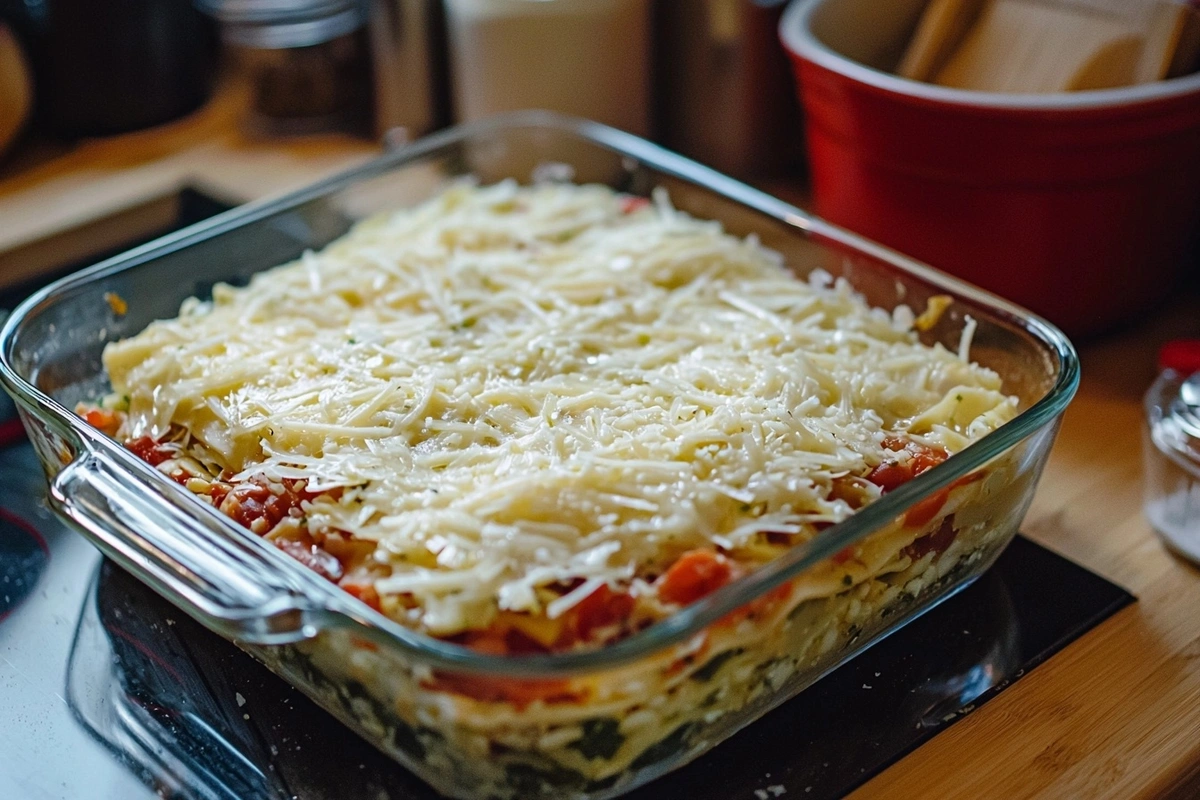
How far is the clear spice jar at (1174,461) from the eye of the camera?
3.96 ft

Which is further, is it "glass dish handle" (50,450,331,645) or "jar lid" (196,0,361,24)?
"jar lid" (196,0,361,24)

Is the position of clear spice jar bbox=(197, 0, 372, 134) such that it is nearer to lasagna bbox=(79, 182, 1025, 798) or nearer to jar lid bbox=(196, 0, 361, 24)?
jar lid bbox=(196, 0, 361, 24)

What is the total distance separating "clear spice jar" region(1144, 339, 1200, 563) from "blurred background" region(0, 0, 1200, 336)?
26cm

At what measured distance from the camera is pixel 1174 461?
1.22 meters

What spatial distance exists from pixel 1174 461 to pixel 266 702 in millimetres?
883

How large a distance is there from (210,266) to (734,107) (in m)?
0.84

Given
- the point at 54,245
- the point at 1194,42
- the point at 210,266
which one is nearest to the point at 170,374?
the point at 210,266

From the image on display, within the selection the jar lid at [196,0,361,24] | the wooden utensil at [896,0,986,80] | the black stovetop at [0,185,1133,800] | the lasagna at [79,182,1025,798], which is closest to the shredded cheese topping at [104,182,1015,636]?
the lasagna at [79,182,1025,798]

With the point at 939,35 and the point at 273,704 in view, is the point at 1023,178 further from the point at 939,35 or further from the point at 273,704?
the point at 273,704

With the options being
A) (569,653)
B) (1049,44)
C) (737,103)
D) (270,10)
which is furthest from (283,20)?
(569,653)

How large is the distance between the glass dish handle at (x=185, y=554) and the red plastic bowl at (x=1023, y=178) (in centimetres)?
91

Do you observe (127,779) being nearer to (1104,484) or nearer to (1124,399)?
(1104,484)

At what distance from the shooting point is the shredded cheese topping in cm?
95

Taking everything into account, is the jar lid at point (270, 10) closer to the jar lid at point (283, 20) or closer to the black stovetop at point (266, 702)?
the jar lid at point (283, 20)
